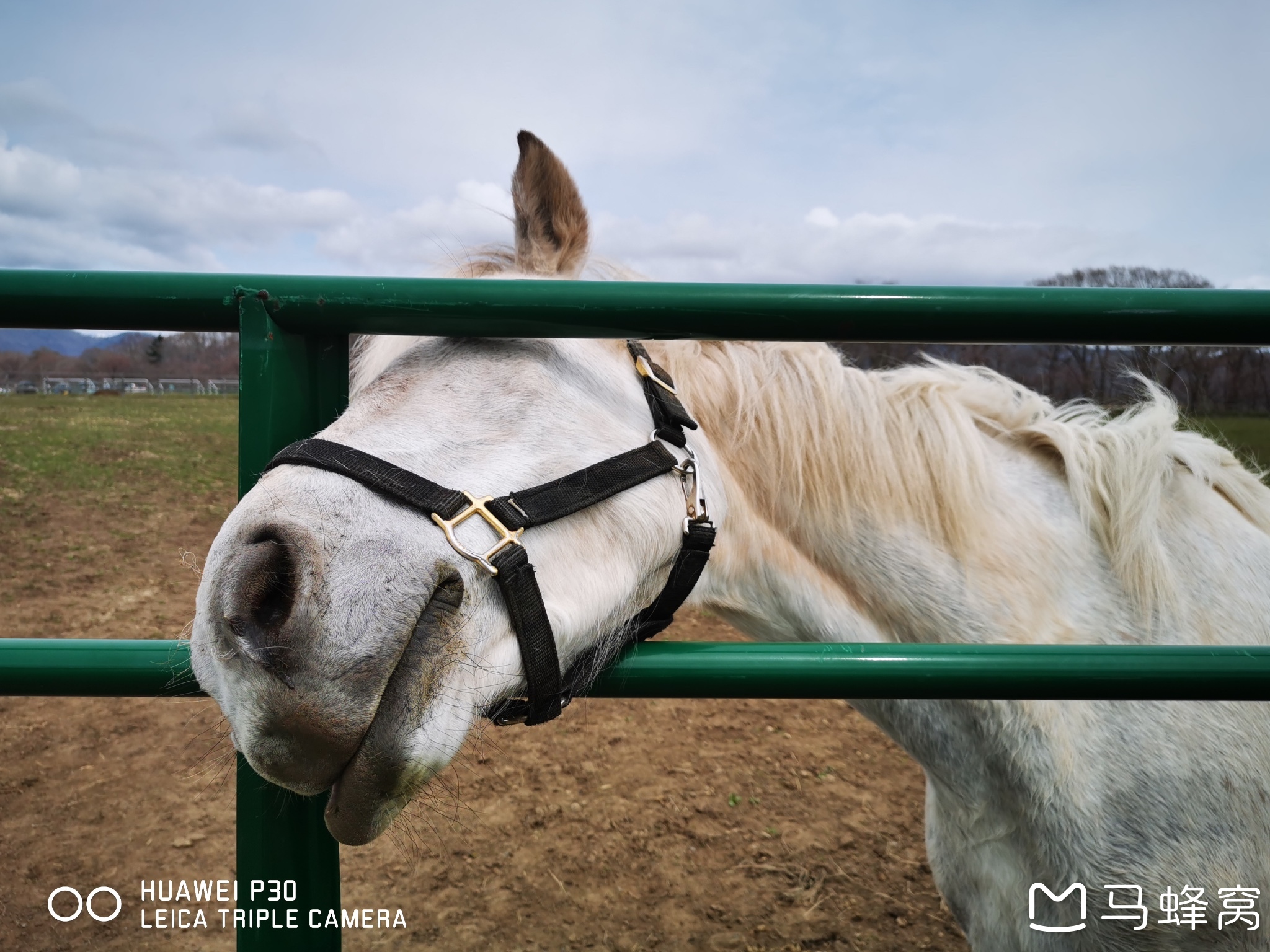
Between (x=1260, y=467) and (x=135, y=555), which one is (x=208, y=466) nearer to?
Result: (x=135, y=555)

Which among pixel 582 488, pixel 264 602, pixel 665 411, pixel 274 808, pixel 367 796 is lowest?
pixel 274 808

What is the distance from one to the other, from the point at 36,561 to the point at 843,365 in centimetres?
964

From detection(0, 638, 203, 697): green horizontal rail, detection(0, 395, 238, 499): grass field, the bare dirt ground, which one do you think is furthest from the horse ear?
detection(0, 395, 238, 499): grass field

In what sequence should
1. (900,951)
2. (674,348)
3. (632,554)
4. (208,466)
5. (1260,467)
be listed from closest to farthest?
(632,554)
(674,348)
(1260,467)
(900,951)
(208,466)

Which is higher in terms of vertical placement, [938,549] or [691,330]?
[691,330]

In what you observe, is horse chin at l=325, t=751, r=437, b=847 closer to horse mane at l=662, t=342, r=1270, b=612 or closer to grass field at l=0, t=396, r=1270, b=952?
horse mane at l=662, t=342, r=1270, b=612

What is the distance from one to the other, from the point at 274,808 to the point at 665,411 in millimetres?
816

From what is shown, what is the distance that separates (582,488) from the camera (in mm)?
1051

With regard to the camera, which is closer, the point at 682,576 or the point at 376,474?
the point at 376,474

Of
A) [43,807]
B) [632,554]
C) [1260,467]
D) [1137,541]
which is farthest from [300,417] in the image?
[43,807]

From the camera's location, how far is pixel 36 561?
26.2 ft

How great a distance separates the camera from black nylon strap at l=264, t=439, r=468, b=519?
896 millimetres

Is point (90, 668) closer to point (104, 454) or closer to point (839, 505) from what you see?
point (839, 505)

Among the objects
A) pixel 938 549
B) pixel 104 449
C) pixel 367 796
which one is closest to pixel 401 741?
pixel 367 796
